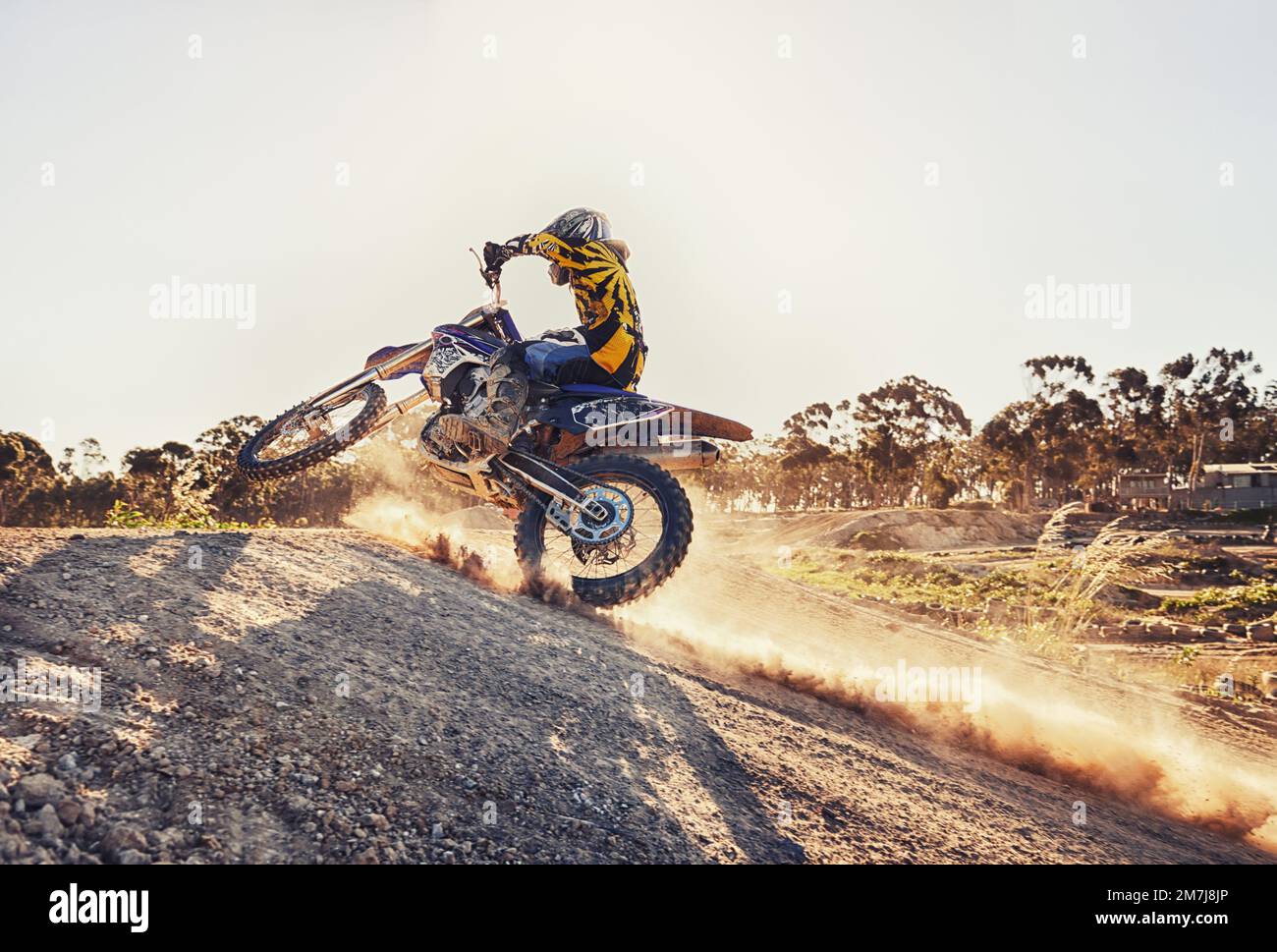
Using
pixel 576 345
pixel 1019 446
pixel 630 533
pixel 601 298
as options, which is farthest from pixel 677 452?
pixel 1019 446

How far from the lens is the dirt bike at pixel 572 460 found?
6.38 metres

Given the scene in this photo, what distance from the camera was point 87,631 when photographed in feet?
13.2

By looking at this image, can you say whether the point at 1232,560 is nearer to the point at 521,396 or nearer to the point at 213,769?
the point at 521,396

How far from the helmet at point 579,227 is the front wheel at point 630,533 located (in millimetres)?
2045

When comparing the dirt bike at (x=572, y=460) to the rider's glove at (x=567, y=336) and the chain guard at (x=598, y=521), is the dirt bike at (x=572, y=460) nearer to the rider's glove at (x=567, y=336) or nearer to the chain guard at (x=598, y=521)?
the chain guard at (x=598, y=521)

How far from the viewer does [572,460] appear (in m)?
6.89

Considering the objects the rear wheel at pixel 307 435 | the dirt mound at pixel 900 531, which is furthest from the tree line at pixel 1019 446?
the rear wheel at pixel 307 435

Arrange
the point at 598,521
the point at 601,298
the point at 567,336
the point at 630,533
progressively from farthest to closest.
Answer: the point at 567,336 → the point at 601,298 → the point at 630,533 → the point at 598,521

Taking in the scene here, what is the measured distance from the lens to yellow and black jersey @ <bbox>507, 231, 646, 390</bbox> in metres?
6.90

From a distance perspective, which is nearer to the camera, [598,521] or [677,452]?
[598,521]

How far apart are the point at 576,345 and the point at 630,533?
1913mm

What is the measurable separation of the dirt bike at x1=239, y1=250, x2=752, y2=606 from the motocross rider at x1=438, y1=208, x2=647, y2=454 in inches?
5.0

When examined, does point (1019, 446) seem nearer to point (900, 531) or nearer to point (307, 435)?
point (900, 531)
